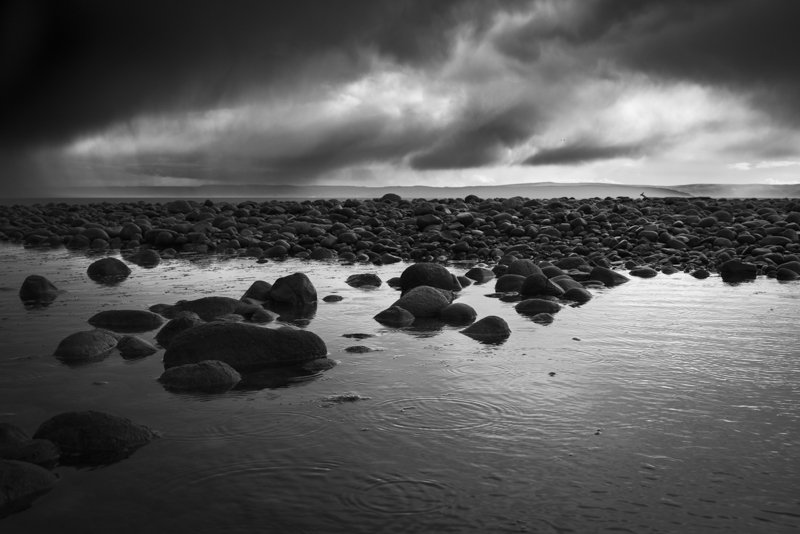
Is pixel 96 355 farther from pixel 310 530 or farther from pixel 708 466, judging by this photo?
pixel 708 466

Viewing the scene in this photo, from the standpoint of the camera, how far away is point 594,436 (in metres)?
4.04

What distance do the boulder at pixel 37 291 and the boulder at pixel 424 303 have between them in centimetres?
512

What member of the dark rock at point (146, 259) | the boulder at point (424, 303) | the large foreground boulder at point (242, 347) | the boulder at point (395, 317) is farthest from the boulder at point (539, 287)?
the dark rock at point (146, 259)

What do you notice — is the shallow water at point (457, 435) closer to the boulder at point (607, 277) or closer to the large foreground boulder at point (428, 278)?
the large foreground boulder at point (428, 278)

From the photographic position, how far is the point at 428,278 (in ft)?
33.7

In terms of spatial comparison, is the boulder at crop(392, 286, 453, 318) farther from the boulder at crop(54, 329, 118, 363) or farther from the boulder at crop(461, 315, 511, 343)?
the boulder at crop(54, 329, 118, 363)

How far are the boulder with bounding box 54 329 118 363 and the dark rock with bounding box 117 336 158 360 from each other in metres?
0.13

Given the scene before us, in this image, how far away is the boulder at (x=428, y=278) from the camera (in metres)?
10.3

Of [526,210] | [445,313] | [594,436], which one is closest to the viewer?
[594,436]

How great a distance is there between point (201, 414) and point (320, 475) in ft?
4.45

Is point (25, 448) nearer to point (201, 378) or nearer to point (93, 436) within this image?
point (93, 436)

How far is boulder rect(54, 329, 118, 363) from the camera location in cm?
602

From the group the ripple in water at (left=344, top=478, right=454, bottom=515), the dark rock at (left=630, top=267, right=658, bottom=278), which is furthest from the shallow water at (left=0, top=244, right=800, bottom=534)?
the dark rock at (left=630, top=267, right=658, bottom=278)

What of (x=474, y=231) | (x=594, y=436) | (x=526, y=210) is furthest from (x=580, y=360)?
(x=526, y=210)
